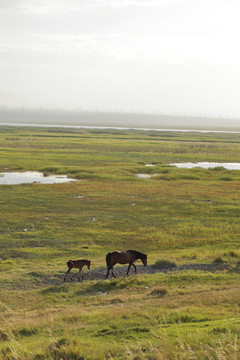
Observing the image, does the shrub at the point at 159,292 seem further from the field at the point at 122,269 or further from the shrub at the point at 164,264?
the shrub at the point at 164,264

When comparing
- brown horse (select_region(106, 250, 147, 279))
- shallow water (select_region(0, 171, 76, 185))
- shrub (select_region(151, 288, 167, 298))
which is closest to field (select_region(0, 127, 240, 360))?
shrub (select_region(151, 288, 167, 298))

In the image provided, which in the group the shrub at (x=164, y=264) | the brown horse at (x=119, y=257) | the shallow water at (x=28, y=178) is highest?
the brown horse at (x=119, y=257)

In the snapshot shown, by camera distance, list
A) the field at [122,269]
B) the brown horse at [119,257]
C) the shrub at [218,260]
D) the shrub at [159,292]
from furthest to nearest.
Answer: the shrub at [218,260] < the brown horse at [119,257] < the shrub at [159,292] < the field at [122,269]

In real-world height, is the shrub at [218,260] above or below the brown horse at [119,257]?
below

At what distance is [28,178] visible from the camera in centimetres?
5981

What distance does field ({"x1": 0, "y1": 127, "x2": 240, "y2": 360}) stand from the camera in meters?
9.94

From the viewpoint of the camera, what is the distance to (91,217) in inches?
1417

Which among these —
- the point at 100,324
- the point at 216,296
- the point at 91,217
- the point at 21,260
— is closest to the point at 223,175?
the point at 91,217

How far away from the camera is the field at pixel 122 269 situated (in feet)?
32.6

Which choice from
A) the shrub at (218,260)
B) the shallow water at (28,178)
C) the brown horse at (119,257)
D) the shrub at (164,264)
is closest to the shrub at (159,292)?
the brown horse at (119,257)

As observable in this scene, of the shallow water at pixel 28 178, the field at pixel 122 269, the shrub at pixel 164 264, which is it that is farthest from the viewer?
the shallow water at pixel 28 178

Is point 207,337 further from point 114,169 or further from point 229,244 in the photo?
point 114,169

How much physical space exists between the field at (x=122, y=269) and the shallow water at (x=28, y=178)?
2660 millimetres

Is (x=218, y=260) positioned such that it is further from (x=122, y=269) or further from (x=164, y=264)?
(x=122, y=269)
